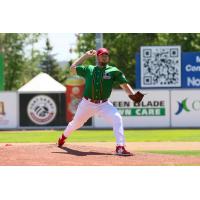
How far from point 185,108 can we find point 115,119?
49.9ft

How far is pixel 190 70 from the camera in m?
27.6

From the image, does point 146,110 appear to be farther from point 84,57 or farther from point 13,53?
point 13,53

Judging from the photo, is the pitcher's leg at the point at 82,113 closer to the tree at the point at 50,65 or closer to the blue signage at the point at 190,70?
the blue signage at the point at 190,70

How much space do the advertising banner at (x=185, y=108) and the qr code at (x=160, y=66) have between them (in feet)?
2.78

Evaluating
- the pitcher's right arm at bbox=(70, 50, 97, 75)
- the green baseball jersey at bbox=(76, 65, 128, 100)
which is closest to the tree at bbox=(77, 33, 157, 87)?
the pitcher's right arm at bbox=(70, 50, 97, 75)

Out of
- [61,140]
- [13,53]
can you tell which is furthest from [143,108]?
[13,53]

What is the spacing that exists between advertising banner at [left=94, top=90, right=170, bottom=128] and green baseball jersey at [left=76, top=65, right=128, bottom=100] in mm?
14708

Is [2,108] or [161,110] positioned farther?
[2,108]

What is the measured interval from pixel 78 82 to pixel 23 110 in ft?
9.36

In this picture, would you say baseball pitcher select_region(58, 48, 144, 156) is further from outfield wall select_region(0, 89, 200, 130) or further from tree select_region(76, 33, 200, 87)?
tree select_region(76, 33, 200, 87)

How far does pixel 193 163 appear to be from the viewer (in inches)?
428

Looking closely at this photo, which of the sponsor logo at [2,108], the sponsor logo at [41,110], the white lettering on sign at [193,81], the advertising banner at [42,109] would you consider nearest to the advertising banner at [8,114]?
the sponsor logo at [2,108]

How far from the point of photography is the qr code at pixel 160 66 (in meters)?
27.4
